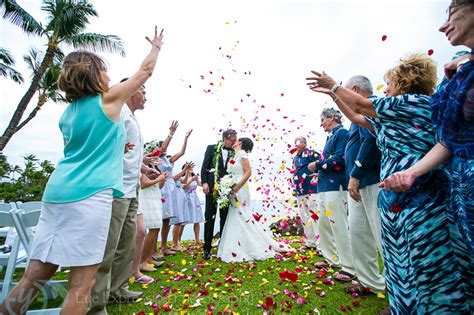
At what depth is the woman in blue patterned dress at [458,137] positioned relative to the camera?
4.48 ft

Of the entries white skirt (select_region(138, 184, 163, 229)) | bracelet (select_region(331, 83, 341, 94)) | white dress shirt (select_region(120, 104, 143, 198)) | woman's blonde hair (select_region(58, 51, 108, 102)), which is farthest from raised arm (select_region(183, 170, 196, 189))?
bracelet (select_region(331, 83, 341, 94))

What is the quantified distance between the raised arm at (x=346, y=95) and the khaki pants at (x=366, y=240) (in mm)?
1385

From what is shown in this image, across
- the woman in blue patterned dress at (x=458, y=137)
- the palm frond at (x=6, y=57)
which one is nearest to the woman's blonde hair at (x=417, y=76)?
the woman in blue patterned dress at (x=458, y=137)

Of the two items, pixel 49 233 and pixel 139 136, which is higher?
pixel 139 136

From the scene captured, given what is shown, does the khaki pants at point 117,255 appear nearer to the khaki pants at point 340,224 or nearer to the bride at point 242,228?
the bride at point 242,228

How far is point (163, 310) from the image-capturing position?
2.91 metres

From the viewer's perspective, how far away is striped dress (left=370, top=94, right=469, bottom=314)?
1.61 m

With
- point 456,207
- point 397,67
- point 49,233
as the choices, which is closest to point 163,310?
point 49,233

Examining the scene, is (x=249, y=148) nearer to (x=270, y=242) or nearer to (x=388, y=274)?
(x=270, y=242)

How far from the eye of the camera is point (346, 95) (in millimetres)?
2010

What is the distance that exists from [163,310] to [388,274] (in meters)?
2.25

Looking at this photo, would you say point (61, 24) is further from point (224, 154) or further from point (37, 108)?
point (224, 154)

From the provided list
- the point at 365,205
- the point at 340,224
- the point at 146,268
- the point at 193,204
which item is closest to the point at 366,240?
the point at 365,205

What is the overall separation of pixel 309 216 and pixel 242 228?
75.5 inches
